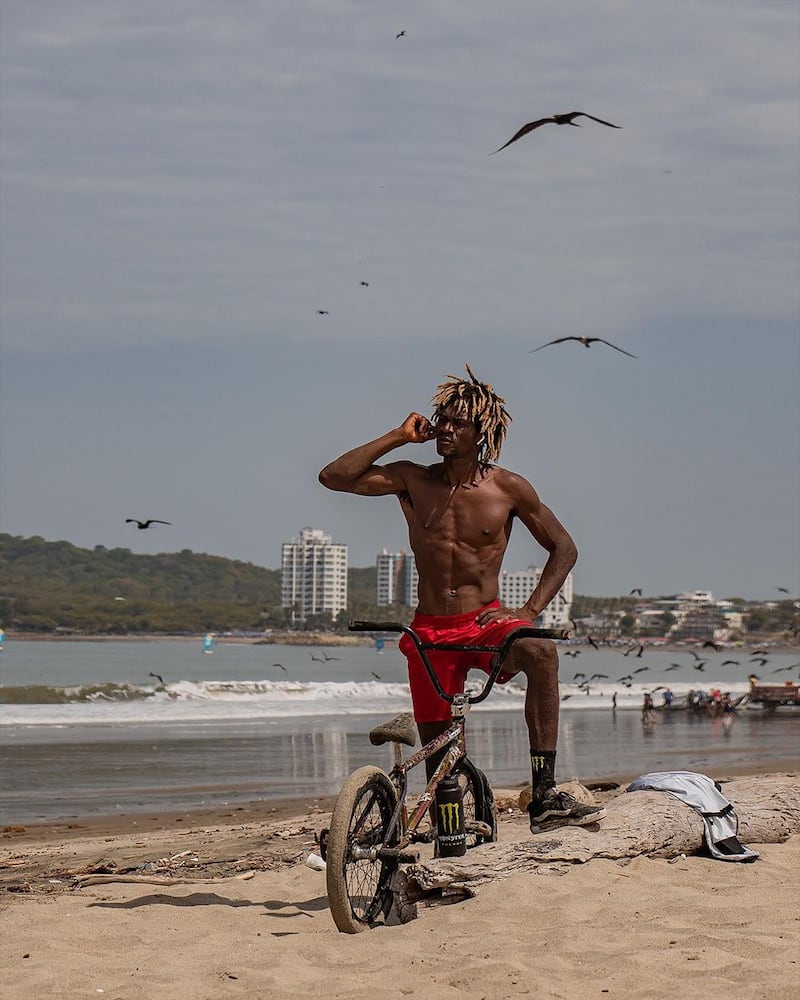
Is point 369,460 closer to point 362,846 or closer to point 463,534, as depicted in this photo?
point 463,534

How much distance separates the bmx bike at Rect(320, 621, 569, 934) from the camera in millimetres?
4812

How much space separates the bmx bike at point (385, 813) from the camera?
4.81 meters

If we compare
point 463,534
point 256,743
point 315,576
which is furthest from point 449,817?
point 315,576

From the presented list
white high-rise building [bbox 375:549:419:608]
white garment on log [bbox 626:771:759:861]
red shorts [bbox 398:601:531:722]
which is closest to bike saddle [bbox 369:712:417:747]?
red shorts [bbox 398:601:531:722]

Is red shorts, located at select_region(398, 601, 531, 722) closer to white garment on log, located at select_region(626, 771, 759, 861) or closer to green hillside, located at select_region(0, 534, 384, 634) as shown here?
white garment on log, located at select_region(626, 771, 759, 861)

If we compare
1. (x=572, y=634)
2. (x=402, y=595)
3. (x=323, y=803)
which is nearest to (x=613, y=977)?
(x=572, y=634)

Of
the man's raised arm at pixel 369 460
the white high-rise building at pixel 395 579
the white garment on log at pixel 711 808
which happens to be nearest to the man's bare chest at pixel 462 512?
the man's raised arm at pixel 369 460

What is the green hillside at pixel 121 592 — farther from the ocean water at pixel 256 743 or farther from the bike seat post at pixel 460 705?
the bike seat post at pixel 460 705

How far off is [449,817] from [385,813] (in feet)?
1.60

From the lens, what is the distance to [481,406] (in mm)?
5805

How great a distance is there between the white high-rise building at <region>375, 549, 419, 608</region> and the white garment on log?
135 m

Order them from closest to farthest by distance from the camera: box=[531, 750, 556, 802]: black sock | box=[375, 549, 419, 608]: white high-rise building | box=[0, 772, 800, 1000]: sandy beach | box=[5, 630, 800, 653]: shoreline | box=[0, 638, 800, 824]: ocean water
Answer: box=[0, 772, 800, 1000]: sandy beach < box=[531, 750, 556, 802]: black sock < box=[0, 638, 800, 824]: ocean water < box=[5, 630, 800, 653]: shoreline < box=[375, 549, 419, 608]: white high-rise building

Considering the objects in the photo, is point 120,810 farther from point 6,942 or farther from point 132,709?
point 132,709

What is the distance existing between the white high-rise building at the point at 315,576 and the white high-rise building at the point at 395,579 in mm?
5474
